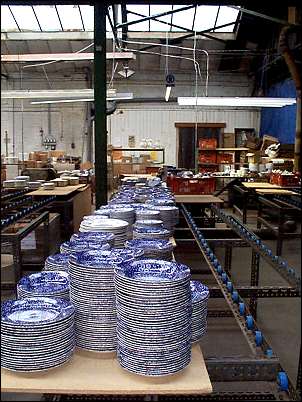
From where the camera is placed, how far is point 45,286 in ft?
5.79

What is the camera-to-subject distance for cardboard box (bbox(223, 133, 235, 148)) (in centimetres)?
1440

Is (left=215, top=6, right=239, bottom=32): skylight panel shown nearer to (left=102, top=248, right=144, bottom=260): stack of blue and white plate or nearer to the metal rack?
the metal rack

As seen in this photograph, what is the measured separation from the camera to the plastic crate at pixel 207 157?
43.7ft

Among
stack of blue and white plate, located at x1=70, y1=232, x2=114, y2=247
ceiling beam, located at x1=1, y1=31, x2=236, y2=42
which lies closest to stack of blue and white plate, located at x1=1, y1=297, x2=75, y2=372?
stack of blue and white plate, located at x1=70, y1=232, x2=114, y2=247

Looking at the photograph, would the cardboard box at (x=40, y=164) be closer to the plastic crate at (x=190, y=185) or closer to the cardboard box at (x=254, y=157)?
the cardboard box at (x=254, y=157)

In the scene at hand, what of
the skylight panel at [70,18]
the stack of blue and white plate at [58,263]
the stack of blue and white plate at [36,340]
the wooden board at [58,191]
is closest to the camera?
the stack of blue and white plate at [36,340]

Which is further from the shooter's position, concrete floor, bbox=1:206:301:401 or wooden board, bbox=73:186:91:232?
wooden board, bbox=73:186:91:232

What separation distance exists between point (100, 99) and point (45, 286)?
149 inches

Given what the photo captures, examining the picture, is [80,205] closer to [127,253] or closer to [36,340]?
[127,253]

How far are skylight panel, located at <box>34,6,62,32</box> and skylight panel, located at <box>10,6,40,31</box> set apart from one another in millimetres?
157

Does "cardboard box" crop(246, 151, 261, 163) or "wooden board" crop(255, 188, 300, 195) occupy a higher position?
"cardboard box" crop(246, 151, 261, 163)

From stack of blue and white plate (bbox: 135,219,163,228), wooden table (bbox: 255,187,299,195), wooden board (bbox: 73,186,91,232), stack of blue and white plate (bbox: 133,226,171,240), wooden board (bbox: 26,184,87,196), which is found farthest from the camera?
wooden table (bbox: 255,187,299,195)

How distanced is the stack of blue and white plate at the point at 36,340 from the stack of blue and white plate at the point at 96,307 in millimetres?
81

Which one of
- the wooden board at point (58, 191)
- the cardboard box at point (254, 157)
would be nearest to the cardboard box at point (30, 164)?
the wooden board at point (58, 191)
